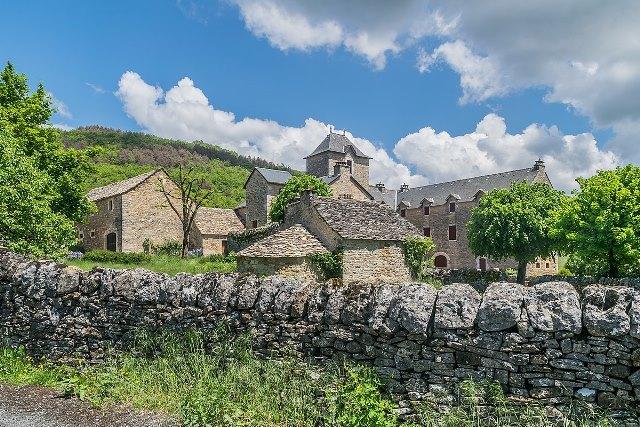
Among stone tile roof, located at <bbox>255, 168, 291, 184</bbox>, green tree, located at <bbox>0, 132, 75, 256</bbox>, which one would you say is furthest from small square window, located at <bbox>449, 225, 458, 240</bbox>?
green tree, located at <bbox>0, 132, 75, 256</bbox>

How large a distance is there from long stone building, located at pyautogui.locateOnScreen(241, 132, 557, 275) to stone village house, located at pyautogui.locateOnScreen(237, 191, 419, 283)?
19.8 meters

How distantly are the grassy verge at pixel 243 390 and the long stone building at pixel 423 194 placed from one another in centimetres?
3773

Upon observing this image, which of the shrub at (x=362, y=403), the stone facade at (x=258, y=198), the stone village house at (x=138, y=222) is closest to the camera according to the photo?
the shrub at (x=362, y=403)

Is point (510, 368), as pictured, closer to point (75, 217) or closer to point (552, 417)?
point (552, 417)

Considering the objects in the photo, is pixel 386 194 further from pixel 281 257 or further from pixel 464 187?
pixel 281 257

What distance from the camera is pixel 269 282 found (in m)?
6.60

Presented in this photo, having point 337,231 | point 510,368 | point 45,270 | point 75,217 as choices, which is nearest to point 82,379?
point 45,270

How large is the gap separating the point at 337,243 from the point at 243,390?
1635 cm

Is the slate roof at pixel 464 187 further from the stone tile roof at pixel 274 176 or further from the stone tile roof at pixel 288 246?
the stone tile roof at pixel 288 246

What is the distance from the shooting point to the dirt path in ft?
18.6

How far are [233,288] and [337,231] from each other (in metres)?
15.5

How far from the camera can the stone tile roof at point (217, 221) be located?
4512 centimetres

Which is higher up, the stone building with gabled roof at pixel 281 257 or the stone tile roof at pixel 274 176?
the stone tile roof at pixel 274 176

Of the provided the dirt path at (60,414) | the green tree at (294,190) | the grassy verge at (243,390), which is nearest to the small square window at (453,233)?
the green tree at (294,190)
